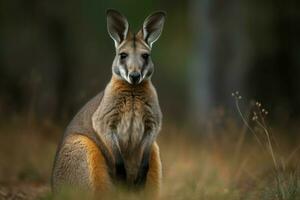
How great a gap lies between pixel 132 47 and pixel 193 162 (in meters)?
3.68

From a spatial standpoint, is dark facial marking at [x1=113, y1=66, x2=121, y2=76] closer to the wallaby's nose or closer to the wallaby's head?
the wallaby's head

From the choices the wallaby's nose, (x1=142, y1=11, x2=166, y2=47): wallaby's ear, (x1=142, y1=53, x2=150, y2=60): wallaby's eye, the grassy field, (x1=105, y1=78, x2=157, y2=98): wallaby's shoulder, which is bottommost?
the grassy field

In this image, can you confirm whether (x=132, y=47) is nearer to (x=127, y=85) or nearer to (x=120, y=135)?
(x=127, y=85)

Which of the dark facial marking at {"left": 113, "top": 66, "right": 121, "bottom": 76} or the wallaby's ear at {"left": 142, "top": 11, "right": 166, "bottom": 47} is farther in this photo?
the wallaby's ear at {"left": 142, "top": 11, "right": 166, "bottom": 47}

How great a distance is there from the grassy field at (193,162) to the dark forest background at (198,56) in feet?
2.08

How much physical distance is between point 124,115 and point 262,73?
36.3ft

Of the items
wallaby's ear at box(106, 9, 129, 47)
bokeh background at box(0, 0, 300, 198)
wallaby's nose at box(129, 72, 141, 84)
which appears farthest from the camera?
bokeh background at box(0, 0, 300, 198)

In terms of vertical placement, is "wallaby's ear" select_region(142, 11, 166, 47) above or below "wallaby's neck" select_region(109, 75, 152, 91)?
above

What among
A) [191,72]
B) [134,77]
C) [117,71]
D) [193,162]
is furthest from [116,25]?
[191,72]

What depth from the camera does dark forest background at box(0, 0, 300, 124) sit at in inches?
659

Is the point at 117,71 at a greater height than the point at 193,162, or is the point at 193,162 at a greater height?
the point at 117,71

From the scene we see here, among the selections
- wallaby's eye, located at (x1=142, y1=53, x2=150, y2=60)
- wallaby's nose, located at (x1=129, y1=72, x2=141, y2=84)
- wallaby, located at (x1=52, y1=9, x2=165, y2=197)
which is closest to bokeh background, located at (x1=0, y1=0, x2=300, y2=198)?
wallaby, located at (x1=52, y1=9, x2=165, y2=197)

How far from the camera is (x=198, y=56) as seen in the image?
18.0m

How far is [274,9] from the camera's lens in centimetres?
1928
